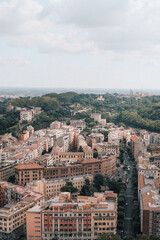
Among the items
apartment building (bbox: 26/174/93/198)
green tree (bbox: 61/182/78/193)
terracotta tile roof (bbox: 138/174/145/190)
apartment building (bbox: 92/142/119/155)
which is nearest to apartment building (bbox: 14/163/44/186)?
apartment building (bbox: 26/174/93/198)

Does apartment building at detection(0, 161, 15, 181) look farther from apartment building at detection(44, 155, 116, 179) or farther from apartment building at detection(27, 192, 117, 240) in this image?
apartment building at detection(27, 192, 117, 240)

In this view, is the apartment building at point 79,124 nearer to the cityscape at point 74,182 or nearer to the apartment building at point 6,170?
the cityscape at point 74,182

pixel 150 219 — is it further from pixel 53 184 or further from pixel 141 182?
pixel 53 184

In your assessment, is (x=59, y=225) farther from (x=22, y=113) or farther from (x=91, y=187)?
(x=22, y=113)

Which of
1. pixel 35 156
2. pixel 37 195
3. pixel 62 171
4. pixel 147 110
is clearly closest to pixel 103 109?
pixel 147 110

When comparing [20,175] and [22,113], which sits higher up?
[22,113]

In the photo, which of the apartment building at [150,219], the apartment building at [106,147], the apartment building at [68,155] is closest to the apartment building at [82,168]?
the apartment building at [68,155]
